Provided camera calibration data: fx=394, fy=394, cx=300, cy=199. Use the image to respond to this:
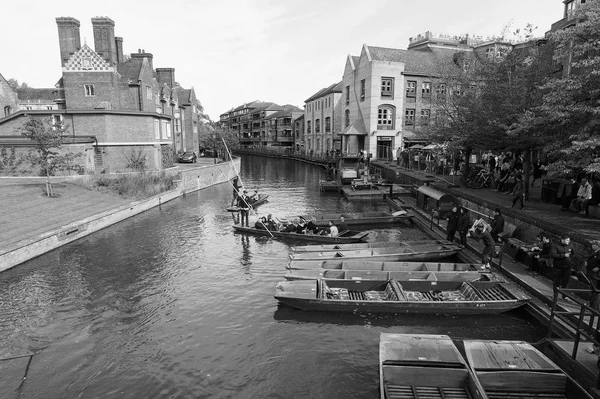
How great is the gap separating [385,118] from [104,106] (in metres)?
33.6

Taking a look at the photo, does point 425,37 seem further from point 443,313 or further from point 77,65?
point 443,313

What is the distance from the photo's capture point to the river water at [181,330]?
32.1ft

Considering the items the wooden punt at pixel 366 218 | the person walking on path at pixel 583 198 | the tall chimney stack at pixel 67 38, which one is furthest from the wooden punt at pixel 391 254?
the tall chimney stack at pixel 67 38

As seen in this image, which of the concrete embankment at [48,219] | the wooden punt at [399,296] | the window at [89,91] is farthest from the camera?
the window at [89,91]

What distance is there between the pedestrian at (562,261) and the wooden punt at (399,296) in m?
1.15

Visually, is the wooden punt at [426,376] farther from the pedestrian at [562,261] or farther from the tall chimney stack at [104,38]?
the tall chimney stack at [104,38]

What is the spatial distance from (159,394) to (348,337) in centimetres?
546

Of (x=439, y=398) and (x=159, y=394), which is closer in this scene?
(x=439, y=398)

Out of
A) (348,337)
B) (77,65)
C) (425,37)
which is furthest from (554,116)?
(425,37)

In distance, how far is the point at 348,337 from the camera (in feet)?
39.2

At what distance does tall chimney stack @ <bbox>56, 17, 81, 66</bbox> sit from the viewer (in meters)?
36.4

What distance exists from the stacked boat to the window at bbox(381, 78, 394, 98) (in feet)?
127

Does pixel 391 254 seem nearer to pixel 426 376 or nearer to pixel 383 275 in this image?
pixel 383 275

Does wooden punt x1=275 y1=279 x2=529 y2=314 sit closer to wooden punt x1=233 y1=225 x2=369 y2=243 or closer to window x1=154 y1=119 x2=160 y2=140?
wooden punt x1=233 y1=225 x2=369 y2=243
